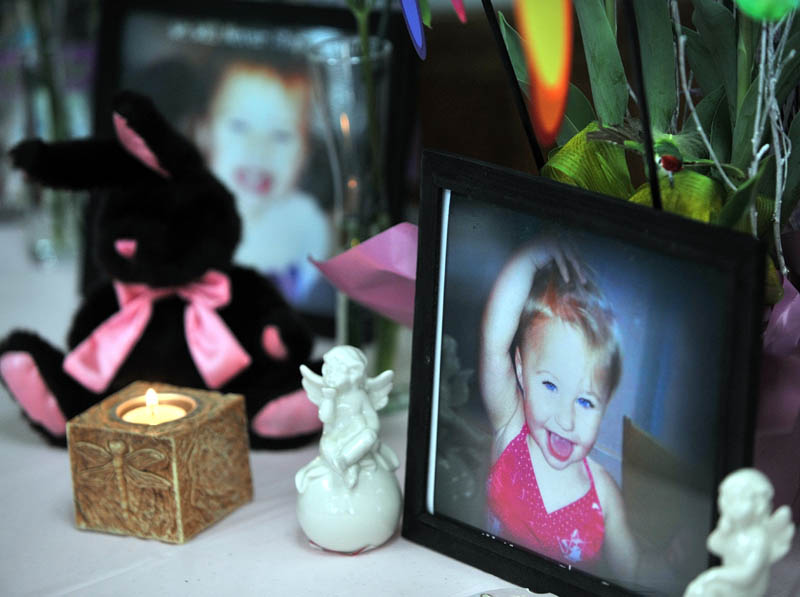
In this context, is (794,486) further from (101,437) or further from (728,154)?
(101,437)

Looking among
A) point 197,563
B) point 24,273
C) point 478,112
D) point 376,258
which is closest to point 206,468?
point 197,563

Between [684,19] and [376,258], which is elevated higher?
[684,19]

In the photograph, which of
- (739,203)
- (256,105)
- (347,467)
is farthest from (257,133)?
(739,203)

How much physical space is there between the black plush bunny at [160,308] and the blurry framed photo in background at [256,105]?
0.15 metres

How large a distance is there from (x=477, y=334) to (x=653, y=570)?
6.4 inches

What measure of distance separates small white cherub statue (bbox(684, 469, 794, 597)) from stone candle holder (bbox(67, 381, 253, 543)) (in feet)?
1.05

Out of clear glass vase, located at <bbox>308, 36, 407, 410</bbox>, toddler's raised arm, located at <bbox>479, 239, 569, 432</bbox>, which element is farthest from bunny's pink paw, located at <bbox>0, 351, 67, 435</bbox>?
toddler's raised arm, located at <bbox>479, 239, 569, 432</bbox>

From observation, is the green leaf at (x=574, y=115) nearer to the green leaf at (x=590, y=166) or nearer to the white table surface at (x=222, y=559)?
the green leaf at (x=590, y=166)

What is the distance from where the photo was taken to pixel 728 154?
632 millimetres

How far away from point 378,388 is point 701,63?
0.27 m

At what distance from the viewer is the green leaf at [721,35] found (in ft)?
1.98

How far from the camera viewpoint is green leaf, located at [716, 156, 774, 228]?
0.54 meters

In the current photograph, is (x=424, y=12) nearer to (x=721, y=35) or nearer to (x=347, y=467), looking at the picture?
(x=721, y=35)

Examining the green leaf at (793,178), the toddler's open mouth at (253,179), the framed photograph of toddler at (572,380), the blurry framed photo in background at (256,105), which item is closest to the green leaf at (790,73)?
the green leaf at (793,178)
